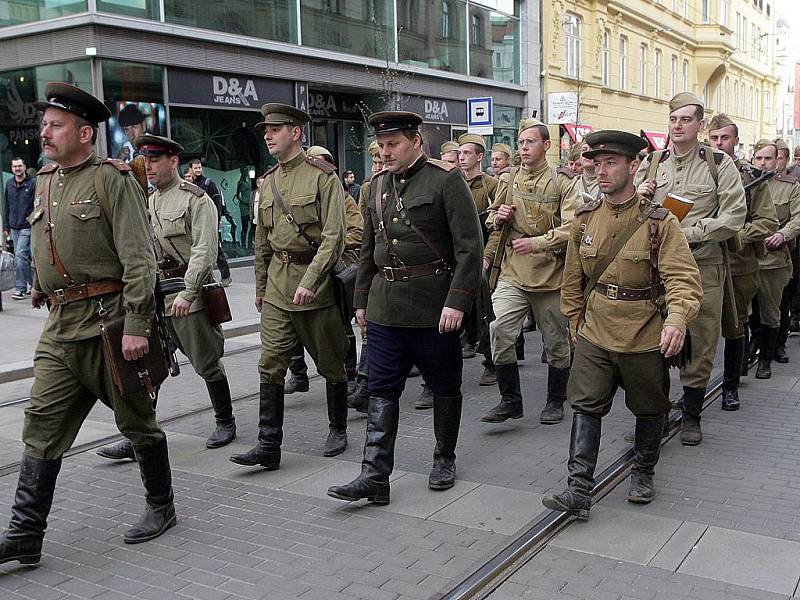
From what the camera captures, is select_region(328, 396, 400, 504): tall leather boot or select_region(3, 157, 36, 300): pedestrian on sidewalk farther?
select_region(3, 157, 36, 300): pedestrian on sidewalk

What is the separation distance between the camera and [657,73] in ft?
123

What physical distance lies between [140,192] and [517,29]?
78.1ft

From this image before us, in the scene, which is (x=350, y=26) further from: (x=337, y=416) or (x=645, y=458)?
(x=645, y=458)

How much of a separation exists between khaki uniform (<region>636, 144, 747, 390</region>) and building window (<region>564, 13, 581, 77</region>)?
24.2 metres

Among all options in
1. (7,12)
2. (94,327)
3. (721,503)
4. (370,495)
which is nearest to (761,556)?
(721,503)

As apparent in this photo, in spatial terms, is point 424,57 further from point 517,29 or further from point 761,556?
point 761,556

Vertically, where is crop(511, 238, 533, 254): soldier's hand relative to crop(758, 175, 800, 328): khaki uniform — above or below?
above

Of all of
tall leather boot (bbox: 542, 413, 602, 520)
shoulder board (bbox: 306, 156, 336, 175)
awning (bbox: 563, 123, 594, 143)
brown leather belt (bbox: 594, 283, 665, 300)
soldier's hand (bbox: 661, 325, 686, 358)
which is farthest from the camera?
awning (bbox: 563, 123, 594, 143)

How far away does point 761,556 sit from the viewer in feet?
13.6

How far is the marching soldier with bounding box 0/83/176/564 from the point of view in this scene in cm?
417

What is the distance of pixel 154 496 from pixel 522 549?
181 cm

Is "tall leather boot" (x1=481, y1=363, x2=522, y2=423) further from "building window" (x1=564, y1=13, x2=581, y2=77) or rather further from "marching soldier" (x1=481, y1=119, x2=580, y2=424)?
"building window" (x1=564, y1=13, x2=581, y2=77)

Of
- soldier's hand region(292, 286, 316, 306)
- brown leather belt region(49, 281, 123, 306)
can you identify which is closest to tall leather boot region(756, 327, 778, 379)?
soldier's hand region(292, 286, 316, 306)

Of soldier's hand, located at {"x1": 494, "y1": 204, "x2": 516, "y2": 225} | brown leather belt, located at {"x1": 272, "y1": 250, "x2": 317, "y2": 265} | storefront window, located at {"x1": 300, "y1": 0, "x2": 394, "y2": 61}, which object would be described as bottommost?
brown leather belt, located at {"x1": 272, "y1": 250, "x2": 317, "y2": 265}
